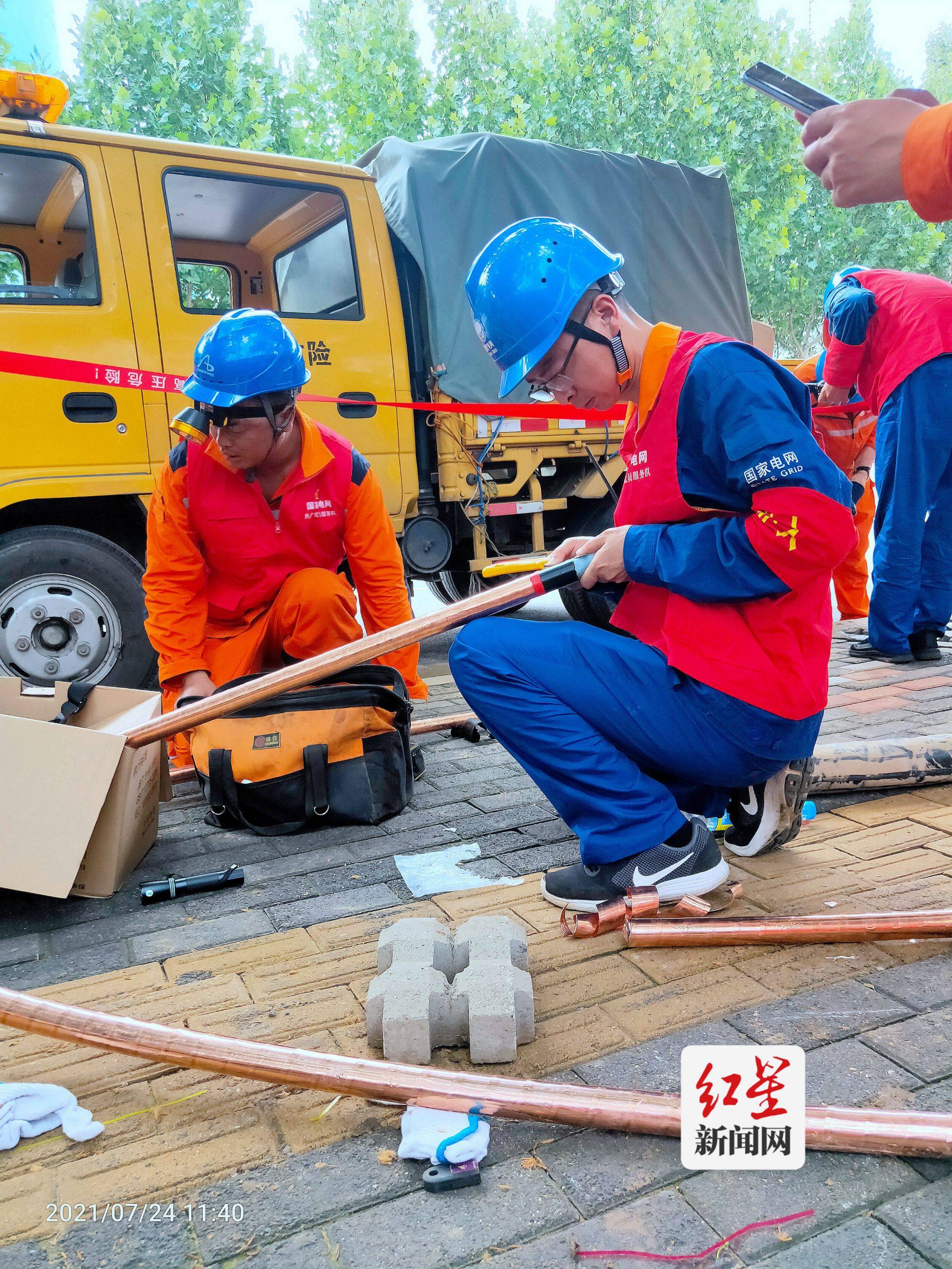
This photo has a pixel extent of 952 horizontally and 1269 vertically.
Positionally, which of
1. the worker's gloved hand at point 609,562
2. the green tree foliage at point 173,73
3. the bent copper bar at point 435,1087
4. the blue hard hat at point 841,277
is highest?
the green tree foliage at point 173,73

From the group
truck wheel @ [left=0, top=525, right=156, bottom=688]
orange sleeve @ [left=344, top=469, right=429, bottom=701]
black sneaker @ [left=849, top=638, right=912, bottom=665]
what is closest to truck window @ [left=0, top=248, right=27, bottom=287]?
truck wheel @ [left=0, top=525, right=156, bottom=688]

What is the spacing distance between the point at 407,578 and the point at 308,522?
2.44 meters

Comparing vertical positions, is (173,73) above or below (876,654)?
above

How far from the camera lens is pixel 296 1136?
1.62m

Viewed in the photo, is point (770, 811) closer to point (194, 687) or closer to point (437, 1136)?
point (437, 1136)

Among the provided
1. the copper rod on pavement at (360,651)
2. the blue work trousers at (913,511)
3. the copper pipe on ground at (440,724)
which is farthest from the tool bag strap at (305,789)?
the blue work trousers at (913,511)

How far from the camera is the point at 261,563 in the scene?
12.0 feet

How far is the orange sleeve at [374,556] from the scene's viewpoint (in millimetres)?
3711

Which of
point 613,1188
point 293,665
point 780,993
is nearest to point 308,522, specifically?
point 293,665

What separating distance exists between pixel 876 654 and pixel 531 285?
146 inches

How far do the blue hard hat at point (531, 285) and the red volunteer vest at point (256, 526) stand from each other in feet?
4.57

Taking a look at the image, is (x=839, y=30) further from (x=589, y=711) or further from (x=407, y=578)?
(x=589, y=711)

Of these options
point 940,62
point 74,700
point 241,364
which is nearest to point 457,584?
point 241,364

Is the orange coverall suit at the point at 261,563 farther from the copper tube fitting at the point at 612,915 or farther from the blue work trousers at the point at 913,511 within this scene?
the blue work trousers at the point at 913,511
